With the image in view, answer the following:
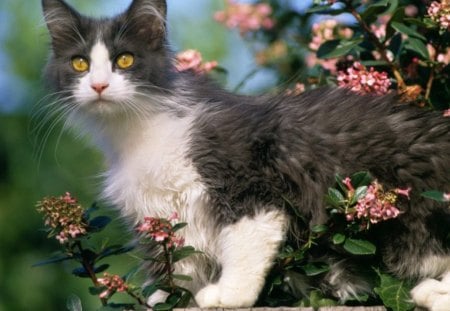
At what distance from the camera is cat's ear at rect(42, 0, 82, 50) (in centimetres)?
286

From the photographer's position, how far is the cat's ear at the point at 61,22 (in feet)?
9.38

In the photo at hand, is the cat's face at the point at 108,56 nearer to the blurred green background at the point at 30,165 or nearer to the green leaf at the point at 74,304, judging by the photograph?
the green leaf at the point at 74,304

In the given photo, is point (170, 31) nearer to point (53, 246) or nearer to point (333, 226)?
point (333, 226)

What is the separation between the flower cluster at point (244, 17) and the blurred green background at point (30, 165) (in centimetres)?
198

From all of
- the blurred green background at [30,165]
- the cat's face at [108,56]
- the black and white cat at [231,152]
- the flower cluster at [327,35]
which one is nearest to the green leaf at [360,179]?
the black and white cat at [231,152]

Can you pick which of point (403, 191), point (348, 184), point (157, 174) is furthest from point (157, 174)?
point (403, 191)

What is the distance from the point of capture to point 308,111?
275cm

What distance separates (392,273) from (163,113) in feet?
2.85

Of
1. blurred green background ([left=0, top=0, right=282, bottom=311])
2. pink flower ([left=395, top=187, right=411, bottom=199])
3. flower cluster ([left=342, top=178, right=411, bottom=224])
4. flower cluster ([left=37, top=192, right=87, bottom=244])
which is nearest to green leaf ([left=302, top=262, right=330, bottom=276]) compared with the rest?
flower cluster ([left=342, top=178, right=411, bottom=224])

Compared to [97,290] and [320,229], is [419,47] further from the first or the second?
[97,290]

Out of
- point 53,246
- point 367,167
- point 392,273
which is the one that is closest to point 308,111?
point 367,167

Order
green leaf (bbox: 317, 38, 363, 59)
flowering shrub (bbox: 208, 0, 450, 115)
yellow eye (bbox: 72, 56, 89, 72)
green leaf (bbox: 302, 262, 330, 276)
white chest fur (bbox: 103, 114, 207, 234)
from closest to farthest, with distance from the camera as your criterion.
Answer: green leaf (bbox: 302, 262, 330, 276), white chest fur (bbox: 103, 114, 207, 234), yellow eye (bbox: 72, 56, 89, 72), flowering shrub (bbox: 208, 0, 450, 115), green leaf (bbox: 317, 38, 363, 59)

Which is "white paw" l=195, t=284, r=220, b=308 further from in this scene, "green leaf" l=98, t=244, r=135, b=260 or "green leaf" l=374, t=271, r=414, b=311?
"green leaf" l=374, t=271, r=414, b=311

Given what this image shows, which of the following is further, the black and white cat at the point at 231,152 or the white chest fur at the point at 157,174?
the white chest fur at the point at 157,174
